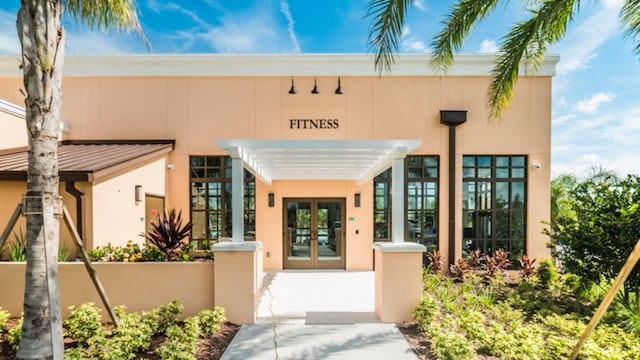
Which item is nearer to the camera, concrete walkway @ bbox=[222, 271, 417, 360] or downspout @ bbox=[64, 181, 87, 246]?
concrete walkway @ bbox=[222, 271, 417, 360]

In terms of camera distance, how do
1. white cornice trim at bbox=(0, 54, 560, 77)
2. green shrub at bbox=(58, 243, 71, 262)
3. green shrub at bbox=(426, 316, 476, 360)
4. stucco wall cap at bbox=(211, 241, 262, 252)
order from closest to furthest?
green shrub at bbox=(426, 316, 476, 360)
stucco wall cap at bbox=(211, 241, 262, 252)
green shrub at bbox=(58, 243, 71, 262)
white cornice trim at bbox=(0, 54, 560, 77)

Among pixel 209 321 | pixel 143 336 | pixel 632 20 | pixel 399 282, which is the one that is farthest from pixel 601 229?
pixel 143 336

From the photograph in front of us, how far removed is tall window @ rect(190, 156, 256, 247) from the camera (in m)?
10.4

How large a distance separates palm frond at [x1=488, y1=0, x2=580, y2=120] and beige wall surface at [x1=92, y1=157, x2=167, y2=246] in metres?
8.62

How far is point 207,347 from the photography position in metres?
4.85

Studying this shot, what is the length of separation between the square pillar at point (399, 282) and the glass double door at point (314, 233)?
4481 mm

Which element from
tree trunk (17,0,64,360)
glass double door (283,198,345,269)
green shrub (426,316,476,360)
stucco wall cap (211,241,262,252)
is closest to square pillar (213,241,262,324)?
stucco wall cap (211,241,262,252)

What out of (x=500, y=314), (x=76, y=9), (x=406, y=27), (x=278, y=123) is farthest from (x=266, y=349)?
(x=278, y=123)

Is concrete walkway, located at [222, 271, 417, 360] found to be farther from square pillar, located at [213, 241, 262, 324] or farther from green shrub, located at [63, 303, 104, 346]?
green shrub, located at [63, 303, 104, 346]

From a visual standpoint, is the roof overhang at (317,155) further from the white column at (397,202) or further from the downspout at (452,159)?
the downspout at (452,159)

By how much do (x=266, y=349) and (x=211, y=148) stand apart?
6.96m

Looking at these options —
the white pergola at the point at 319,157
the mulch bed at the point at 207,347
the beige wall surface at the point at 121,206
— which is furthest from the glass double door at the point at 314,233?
the mulch bed at the point at 207,347

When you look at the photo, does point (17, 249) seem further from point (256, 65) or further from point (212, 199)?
point (256, 65)

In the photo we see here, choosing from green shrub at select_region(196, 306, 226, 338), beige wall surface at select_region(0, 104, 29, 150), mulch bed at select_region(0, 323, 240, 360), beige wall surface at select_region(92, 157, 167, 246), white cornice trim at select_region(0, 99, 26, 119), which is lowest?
mulch bed at select_region(0, 323, 240, 360)
